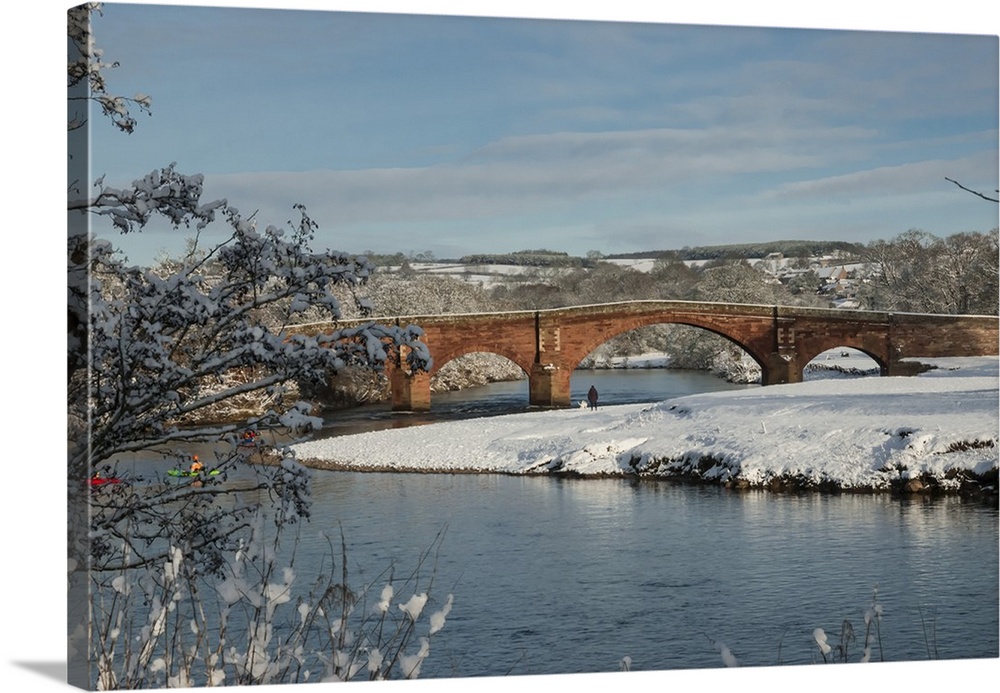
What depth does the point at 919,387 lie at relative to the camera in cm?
855

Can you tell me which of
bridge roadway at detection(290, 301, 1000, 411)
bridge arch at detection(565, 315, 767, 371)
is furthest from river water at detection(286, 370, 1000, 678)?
bridge roadway at detection(290, 301, 1000, 411)

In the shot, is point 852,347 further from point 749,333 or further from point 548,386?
point 548,386

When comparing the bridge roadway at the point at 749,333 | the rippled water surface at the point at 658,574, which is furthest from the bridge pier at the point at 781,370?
the rippled water surface at the point at 658,574

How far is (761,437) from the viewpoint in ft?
28.9

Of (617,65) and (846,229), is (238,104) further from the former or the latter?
(846,229)

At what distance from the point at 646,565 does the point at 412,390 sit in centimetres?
182

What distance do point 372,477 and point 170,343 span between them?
293 cm

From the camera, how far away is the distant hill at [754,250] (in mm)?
7609

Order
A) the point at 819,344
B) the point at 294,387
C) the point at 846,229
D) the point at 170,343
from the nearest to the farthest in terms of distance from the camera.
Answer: the point at 170,343 < the point at 294,387 < the point at 846,229 < the point at 819,344

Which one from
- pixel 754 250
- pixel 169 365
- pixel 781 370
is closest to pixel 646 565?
pixel 781 370

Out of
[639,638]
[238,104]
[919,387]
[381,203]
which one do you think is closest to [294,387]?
[381,203]

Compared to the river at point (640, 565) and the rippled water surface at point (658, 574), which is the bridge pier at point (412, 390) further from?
the rippled water surface at point (658, 574)

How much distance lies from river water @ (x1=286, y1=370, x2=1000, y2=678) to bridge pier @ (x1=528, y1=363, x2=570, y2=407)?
11 centimetres

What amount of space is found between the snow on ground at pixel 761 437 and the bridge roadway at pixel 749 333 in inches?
5.6
